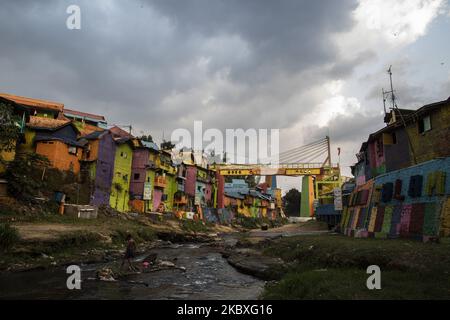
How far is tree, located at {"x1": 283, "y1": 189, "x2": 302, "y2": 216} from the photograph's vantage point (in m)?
123

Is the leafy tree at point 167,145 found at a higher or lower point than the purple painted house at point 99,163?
higher

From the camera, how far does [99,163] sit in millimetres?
42531

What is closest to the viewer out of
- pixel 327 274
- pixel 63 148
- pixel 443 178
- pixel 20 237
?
pixel 327 274

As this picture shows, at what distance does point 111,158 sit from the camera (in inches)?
1784

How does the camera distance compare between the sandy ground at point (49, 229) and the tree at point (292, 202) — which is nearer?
the sandy ground at point (49, 229)

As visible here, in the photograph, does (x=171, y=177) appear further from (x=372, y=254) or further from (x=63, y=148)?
(x=372, y=254)

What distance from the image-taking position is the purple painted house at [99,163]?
41719 millimetres

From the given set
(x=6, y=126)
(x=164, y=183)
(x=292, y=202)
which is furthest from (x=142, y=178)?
(x=292, y=202)

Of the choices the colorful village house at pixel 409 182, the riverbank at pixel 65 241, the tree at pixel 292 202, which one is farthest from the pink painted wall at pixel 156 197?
the tree at pixel 292 202

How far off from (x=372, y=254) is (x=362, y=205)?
1510 centimetres

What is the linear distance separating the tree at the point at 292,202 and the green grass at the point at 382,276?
352ft

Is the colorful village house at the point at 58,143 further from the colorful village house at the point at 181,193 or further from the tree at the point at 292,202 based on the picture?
the tree at the point at 292,202

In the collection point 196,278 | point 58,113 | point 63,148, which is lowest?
point 196,278
